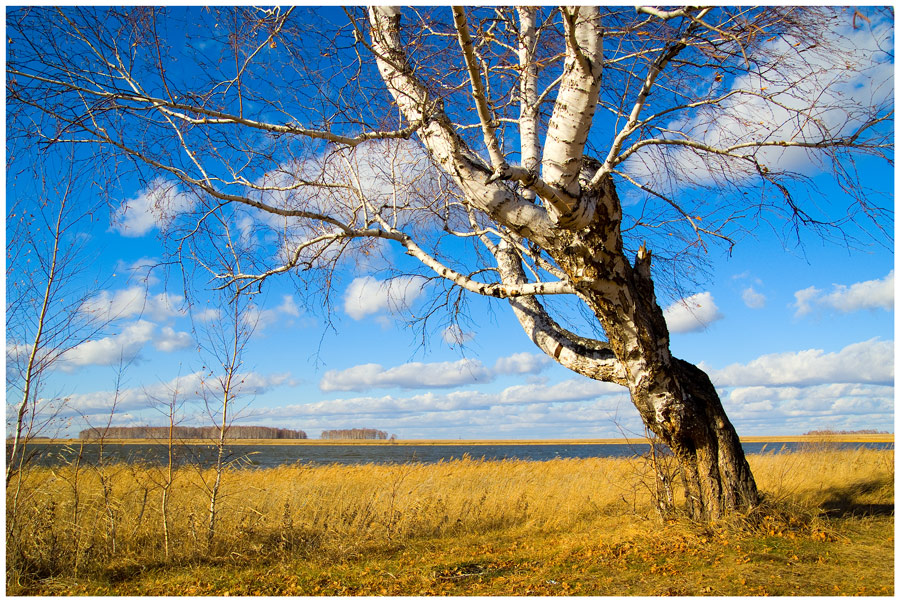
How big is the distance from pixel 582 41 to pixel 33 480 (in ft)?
24.2

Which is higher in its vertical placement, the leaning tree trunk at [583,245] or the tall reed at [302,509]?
the leaning tree trunk at [583,245]

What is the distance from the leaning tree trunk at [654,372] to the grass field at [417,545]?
0.39m

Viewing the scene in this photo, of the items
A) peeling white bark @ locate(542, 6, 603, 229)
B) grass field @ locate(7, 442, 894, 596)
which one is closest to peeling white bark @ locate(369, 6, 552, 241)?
peeling white bark @ locate(542, 6, 603, 229)

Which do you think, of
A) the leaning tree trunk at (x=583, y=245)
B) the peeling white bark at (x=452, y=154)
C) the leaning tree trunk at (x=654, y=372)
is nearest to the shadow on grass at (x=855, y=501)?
the leaning tree trunk at (x=654, y=372)

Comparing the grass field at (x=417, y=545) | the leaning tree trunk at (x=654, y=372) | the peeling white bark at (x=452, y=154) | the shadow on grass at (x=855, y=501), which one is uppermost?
the peeling white bark at (x=452, y=154)

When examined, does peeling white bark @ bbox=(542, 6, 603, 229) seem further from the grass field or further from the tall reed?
the tall reed

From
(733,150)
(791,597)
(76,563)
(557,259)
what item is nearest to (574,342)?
(557,259)

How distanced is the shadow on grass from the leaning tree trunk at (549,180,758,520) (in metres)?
1.70

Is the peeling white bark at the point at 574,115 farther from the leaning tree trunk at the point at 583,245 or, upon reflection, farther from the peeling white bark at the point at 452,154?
the peeling white bark at the point at 452,154

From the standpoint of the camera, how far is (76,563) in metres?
5.00

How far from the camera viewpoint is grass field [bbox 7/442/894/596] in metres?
4.61

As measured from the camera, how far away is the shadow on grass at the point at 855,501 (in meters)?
7.21

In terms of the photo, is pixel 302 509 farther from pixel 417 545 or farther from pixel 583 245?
pixel 583 245

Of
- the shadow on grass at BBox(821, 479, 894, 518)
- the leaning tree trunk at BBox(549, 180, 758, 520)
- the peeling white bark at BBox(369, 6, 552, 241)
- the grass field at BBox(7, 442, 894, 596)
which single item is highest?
the peeling white bark at BBox(369, 6, 552, 241)
